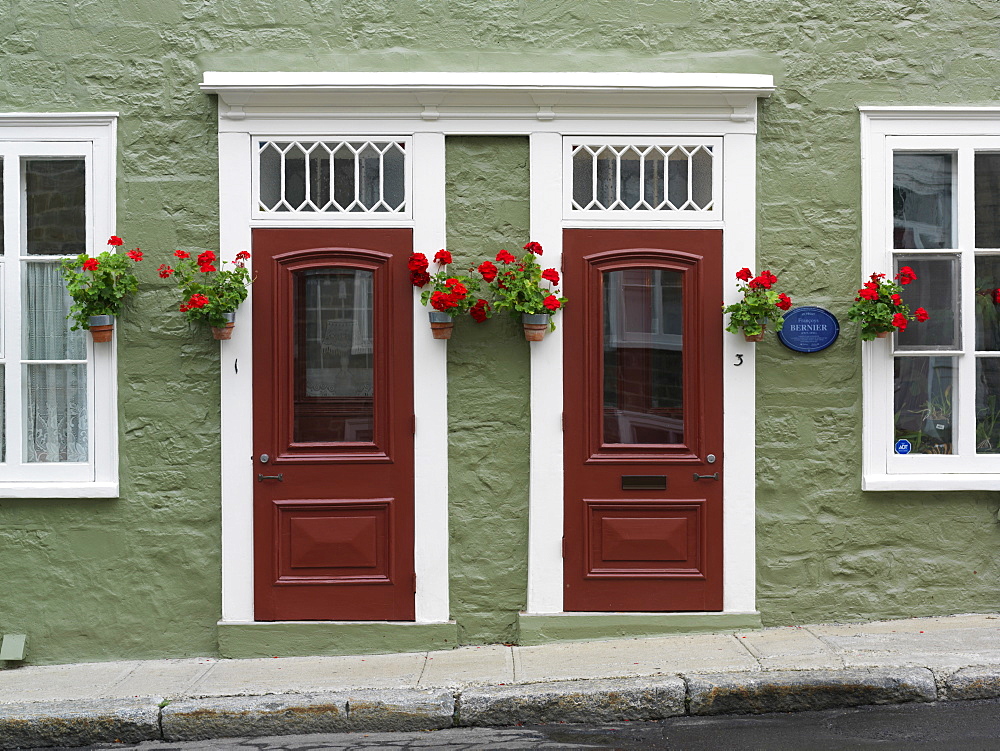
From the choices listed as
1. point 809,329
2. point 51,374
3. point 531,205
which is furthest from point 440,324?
point 51,374

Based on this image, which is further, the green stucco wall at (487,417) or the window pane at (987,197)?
the window pane at (987,197)

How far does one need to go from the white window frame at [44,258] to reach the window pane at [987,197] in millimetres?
5563

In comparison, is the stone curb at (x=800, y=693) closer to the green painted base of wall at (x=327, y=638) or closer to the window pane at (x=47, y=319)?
the green painted base of wall at (x=327, y=638)

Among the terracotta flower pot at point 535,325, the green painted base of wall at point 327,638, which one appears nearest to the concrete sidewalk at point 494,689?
the green painted base of wall at point 327,638

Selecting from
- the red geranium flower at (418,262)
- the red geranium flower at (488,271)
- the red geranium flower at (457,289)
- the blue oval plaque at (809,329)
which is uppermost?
the red geranium flower at (418,262)

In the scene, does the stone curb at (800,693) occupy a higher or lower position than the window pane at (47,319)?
lower

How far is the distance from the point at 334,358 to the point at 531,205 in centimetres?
159

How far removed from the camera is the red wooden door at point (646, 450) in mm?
6285

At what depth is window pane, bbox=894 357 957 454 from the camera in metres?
6.47

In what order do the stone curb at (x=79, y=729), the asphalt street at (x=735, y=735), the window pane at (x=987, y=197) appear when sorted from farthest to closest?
the window pane at (x=987, y=197) → the stone curb at (x=79, y=729) → the asphalt street at (x=735, y=735)

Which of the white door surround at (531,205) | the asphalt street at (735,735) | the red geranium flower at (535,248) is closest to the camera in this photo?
the asphalt street at (735,735)

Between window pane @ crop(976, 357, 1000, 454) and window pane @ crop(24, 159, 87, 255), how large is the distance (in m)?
5.88

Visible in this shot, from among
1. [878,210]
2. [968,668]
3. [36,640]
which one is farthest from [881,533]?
[36,640]

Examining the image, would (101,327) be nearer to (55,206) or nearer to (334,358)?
(55,206)
